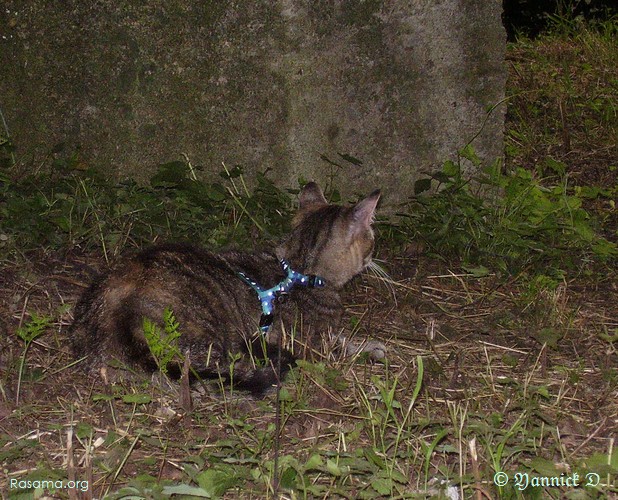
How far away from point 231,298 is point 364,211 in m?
0.73

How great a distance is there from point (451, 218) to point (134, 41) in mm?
1922

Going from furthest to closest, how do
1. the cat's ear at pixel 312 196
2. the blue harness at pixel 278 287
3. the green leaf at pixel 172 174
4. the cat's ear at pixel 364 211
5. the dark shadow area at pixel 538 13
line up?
the dark shadow area at pixel 538 13, the green leaf at pixel 172 174, the cat's ear at pixel 312 196, the cat's ear at pixel 364 211, the blue harness at pixel 278 287

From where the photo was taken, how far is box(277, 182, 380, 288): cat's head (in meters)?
3.95

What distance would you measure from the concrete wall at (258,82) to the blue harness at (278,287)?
1.09 m

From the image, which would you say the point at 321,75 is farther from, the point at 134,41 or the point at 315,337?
the point at 315,337

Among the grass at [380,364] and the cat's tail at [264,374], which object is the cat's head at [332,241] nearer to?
the grass at [380,364]

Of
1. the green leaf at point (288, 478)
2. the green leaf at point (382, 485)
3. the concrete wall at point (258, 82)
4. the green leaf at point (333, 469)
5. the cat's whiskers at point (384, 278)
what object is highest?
the concrete wall at point (258, 82)

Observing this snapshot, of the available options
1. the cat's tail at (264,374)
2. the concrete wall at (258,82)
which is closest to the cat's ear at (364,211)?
the cat's tail at (264,374)

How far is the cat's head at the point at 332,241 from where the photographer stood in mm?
3953

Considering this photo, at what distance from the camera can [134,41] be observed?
4605 millimetres

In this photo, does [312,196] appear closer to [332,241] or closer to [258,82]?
[332,241]

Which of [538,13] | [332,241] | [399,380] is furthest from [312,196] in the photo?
[538,13]

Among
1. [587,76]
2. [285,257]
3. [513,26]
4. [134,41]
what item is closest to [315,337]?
[285,257]

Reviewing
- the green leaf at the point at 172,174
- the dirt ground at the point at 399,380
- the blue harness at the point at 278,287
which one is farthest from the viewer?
the green leaf at the point at 172,174
